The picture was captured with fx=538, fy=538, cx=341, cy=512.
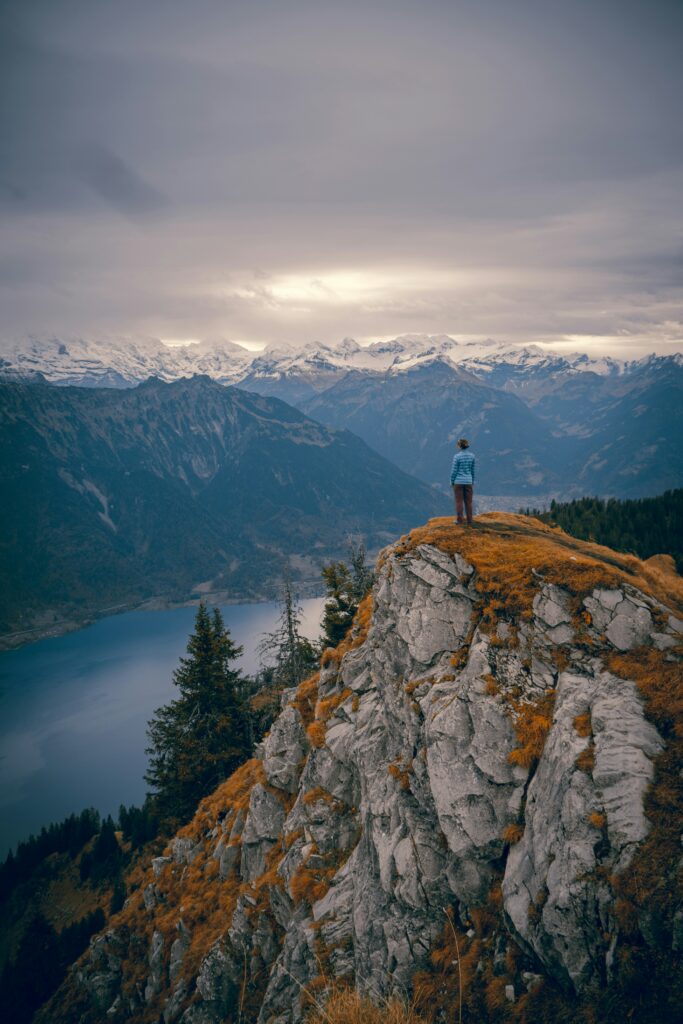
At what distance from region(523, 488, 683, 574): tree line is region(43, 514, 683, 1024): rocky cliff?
24.5 m

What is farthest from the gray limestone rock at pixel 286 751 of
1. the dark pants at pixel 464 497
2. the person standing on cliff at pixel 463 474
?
the person standing on cliff at pixel 463 474

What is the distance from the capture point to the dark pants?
20.9 metres

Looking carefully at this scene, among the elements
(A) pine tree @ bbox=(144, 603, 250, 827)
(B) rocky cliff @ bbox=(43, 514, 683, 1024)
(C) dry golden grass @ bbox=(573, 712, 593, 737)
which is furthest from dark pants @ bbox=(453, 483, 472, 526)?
(A) pine tree @ bbox=(144, 603, 250, 827)

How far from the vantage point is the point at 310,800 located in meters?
21.3

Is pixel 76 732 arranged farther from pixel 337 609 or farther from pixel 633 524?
pixel 633 524

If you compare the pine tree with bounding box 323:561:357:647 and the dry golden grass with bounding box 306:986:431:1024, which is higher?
the dry golden grass with bounding box 306:986:431:1024

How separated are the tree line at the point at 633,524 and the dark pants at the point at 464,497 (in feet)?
70.0

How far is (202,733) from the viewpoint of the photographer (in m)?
38.0

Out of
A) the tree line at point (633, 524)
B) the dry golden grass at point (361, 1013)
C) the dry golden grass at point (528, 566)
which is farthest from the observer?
the tree line at point (633, 524)

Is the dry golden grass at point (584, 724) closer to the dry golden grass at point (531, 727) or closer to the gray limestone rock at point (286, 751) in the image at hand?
the dry golden grass at point (531, 727)

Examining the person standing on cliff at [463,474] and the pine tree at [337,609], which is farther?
the pine tree at [337,609]

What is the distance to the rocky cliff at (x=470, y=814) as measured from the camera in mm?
10703

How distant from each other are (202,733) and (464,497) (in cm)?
2750

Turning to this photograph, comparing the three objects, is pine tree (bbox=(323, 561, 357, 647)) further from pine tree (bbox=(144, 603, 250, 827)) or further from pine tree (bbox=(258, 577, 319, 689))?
pine tree (bbox=(144, 603, 250, 827))
